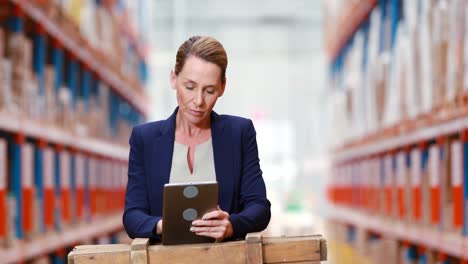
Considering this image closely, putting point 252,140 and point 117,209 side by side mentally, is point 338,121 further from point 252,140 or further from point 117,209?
point 252,140

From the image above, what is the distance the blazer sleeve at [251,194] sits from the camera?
2.16 metres

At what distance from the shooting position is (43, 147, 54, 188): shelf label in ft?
18.2

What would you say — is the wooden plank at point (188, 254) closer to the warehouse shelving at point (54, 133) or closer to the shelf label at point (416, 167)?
the warehouse shelving at point (54, 133)

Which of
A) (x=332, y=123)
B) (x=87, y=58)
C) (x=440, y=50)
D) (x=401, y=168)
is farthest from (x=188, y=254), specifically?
(x=332, y=123)

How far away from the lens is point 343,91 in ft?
30.0

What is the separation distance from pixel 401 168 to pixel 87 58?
2.56 meters

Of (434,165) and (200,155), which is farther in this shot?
(434,165)

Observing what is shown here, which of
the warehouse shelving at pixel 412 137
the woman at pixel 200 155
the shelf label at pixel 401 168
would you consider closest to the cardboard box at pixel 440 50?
the warehouse shelving at pixel 412 137

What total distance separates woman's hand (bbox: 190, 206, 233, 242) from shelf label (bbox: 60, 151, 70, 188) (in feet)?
13.6

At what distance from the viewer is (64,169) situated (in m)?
6.15

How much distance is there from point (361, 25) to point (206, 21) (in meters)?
11.9

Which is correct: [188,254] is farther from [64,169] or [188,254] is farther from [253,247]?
[64,169]

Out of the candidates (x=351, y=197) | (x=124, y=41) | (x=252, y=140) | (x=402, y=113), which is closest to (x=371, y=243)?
(x=351, y=197)

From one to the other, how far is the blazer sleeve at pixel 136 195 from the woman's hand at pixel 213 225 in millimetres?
154
